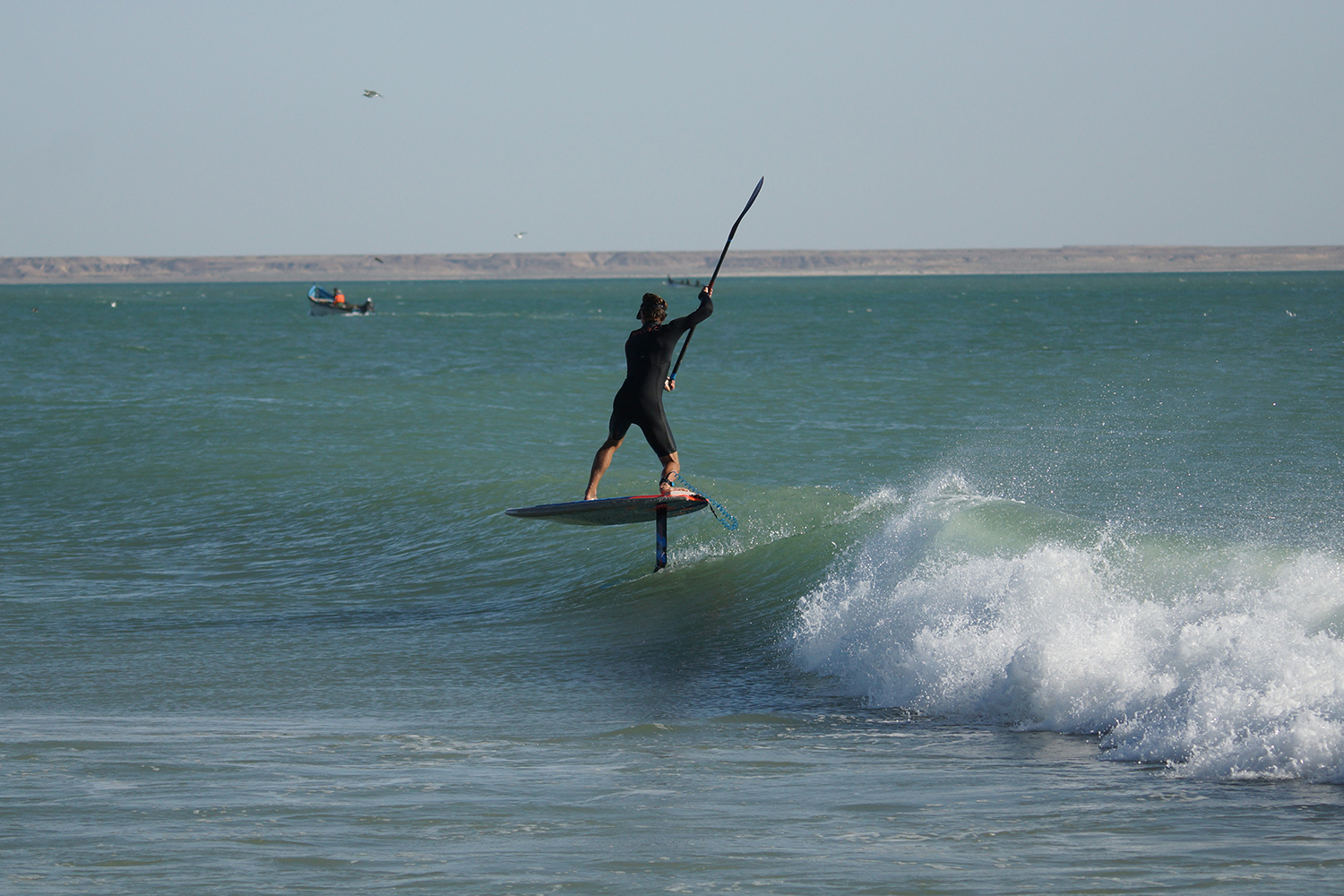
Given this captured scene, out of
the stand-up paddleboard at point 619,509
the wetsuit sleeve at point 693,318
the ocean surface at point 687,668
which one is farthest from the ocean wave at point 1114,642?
the wetsuit sleeve at point 693,318

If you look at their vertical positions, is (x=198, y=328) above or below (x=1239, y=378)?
below

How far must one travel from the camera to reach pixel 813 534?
1191cm

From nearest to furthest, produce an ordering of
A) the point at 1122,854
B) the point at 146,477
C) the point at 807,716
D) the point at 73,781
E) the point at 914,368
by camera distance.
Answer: the point at 1122,854 → the point at 73,781 → the point at 807,716 → the point at 146,477 → the point at 914,368

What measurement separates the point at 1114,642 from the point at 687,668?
2.78m

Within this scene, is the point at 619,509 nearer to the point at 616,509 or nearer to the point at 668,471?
the point at 616,509

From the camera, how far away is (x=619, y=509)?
31.6 ft

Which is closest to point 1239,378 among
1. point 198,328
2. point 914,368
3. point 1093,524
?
point 914,368

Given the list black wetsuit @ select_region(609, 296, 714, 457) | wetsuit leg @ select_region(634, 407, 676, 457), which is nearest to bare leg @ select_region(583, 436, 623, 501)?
black wetsuit @ select_region(609, 296, 714, 457)

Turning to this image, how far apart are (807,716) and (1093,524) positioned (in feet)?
14.1

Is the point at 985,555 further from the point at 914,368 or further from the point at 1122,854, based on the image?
the point at 914,368

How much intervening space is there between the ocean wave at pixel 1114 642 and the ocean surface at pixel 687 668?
23 mm

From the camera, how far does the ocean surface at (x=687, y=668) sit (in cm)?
467

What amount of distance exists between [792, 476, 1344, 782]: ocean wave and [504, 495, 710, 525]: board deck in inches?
46.3

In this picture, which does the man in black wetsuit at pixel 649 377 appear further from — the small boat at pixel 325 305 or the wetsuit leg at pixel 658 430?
the small boat at pixel 325 305
